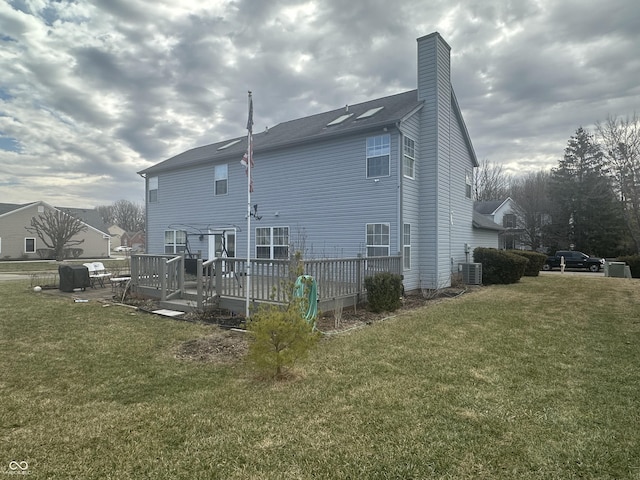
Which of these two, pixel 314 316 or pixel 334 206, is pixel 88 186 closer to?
pixel 334 206

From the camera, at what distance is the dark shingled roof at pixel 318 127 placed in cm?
1217

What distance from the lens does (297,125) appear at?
16875mm

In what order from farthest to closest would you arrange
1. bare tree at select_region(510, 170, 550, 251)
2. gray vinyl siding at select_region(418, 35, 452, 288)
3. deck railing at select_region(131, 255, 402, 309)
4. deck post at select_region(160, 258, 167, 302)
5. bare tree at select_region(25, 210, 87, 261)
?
bare tree at select_region(510, 170, 550, 251) → bare tree at select_region(25, 210, 87, 261) → gray vinyl siding at select_region(418, 35, 452, 288) → deck post at select_region(160, 258, 167, 302) → deck railing at select_region(131, 255, 402, 309)

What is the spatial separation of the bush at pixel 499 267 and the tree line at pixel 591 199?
16.6m

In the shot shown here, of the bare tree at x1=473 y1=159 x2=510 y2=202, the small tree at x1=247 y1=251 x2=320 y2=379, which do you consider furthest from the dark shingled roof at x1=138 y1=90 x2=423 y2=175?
the bare tree at x1=473 y1=159 x2=510 y2=202

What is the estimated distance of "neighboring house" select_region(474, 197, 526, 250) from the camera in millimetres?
35469

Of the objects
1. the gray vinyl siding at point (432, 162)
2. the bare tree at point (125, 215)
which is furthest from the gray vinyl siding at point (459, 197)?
the bare tree at point (125, 215)

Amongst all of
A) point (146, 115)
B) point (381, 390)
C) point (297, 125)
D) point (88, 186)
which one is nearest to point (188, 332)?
point (381, 390)

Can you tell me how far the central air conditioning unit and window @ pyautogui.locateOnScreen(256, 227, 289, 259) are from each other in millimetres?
7399

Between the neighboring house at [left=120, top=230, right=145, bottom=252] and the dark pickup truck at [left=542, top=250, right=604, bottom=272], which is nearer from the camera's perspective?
the dark pickup truck at [left=542, top=250, right=604, bottom=272]

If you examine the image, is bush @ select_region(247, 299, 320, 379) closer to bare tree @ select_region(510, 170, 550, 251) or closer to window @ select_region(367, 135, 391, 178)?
window @ select_region(367, 135, 391, 178)

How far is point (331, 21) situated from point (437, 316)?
9.22m

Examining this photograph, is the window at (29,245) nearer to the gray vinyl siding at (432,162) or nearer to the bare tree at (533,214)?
the gray vinyl siding at (432,162)

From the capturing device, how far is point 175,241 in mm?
18109
